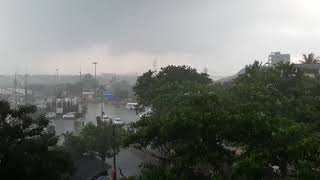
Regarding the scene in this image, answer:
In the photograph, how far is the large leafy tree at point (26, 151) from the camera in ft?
61.1

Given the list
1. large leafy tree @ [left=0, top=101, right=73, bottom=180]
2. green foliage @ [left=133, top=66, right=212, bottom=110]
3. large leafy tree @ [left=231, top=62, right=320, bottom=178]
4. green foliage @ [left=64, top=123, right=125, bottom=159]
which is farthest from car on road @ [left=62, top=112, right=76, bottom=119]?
large leafy tree @ [left=0, top=101, right=73, bottom=180]

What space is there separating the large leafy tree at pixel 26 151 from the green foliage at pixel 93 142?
1187cm

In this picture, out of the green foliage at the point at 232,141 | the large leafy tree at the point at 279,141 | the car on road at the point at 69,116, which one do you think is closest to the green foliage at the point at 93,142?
the large leafy tree at the point at 279,141

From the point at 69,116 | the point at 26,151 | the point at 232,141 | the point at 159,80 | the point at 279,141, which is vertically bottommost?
the point at 69,116

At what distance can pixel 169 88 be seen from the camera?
152ft

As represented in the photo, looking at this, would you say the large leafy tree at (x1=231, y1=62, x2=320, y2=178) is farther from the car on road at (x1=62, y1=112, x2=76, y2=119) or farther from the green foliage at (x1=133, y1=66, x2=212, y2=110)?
the car on road at (x1=62, y1=112, x2=76, y2=119)

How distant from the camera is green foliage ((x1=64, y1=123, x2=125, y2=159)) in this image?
34719 mm

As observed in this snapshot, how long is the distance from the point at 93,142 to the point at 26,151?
16242 mm

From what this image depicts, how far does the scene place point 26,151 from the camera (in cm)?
1983

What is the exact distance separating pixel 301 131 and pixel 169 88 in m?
27.6

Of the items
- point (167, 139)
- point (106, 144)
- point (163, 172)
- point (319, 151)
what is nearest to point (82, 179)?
point (106, 144)

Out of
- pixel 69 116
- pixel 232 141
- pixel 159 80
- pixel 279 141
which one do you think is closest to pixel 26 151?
pixel 232 141

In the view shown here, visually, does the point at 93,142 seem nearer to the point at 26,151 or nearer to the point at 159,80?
the point at 26,151

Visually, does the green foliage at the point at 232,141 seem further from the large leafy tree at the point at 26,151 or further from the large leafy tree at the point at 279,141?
the large leafy tree at the point at 26,151
